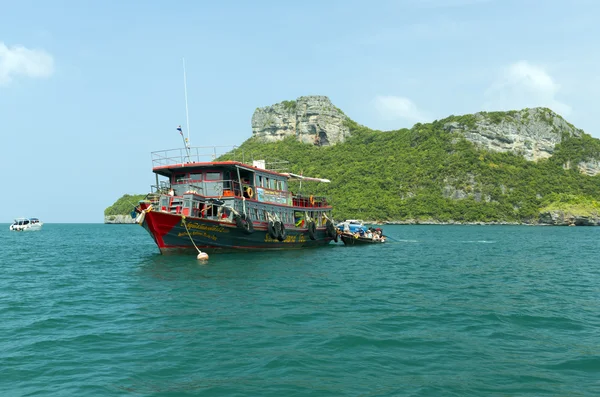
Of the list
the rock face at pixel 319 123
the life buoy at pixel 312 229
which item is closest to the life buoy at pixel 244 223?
the life buoy at pixel 312 229

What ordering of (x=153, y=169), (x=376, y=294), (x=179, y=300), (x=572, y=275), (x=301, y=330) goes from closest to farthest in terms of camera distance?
(x=301, y=330), (x=179, y=300), (x=376, y=294), (x=572, y=275), (x=153, y=169)

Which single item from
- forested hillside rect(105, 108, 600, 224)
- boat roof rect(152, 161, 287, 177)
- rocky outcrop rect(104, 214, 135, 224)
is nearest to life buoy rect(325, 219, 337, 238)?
boat roof rect(152, 161, 287, 177)

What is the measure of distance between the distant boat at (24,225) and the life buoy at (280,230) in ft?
284

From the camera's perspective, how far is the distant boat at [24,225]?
97100 mm

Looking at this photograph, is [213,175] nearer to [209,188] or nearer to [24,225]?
[209,188]

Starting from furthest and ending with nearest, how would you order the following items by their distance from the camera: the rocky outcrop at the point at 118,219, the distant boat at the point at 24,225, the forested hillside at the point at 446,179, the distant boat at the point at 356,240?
1. the rocky outcrop at the point at 118,219
2. the forested hillside at the point at 446,179
3. the distant boat at the point at 24,225
4. the distant boat at the point at 356,240

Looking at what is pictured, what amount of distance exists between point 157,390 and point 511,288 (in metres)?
15.7

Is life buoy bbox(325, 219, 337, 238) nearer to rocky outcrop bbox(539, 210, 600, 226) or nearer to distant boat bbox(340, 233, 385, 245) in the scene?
distant boat bbox(340, 233, 385, 245)

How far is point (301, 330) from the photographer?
1157 centimetres

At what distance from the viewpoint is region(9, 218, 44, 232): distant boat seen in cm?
9710

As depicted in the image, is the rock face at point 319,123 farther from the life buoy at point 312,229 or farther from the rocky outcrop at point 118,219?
the life buoy at point 312,229

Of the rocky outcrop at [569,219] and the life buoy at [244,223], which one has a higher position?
the life buoy at [244,223]

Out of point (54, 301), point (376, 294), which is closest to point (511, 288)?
point (376, 294)

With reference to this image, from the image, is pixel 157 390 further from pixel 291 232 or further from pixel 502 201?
pixel 502 201
